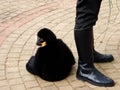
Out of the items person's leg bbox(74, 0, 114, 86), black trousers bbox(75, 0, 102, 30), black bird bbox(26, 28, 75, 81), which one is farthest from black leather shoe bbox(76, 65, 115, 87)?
black trousers bbox(75, 0, 102, 30)

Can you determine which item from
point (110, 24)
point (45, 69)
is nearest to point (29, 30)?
point (110, 24)

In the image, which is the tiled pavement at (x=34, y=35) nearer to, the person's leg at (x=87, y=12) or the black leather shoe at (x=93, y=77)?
the black leather shoe at (x=93, y=77)

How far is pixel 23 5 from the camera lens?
20.0 feet

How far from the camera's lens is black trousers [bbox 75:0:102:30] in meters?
3.14

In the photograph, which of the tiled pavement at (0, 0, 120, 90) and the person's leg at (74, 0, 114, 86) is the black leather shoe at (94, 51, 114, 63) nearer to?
the tiled pavement at (0, 0, 120, 90)

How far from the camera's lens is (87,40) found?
3.31 m

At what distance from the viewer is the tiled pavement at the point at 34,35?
11.4ft

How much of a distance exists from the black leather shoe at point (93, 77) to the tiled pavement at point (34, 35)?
0.05 m

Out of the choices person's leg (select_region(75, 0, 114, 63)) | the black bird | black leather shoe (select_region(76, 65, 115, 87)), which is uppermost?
person's leg (select_region(75, 0, 114, 63))

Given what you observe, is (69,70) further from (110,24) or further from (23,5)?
(23,5)

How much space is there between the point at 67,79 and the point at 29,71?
45 centimetres

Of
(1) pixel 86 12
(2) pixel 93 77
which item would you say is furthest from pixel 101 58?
(1) pixel 86 12

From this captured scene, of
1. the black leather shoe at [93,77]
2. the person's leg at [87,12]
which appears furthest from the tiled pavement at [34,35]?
the person's leg at [87,12]

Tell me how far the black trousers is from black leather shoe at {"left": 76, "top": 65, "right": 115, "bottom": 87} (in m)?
0.48
